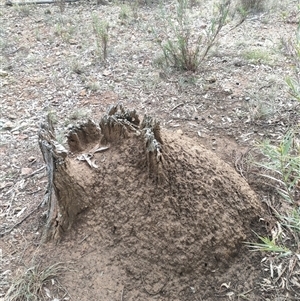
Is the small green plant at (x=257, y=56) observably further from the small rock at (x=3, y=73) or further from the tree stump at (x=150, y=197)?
the small rock at (x=3, y=73)

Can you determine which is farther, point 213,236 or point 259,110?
point 259,110

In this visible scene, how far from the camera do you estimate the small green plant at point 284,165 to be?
5.65ft

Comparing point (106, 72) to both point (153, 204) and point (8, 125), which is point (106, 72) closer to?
point (8, 125)

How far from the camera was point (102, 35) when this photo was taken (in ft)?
13.4

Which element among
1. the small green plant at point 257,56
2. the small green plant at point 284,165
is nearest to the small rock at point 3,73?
the small green plant at point 257,56

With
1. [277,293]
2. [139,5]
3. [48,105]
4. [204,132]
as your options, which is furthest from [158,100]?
[139,5]

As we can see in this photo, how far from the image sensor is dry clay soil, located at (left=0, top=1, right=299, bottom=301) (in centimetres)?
196

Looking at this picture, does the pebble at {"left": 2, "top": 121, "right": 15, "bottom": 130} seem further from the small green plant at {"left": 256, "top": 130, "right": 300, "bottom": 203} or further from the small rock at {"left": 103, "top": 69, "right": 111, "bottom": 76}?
the small green plant at {"left": 256, "top": 130, "right": 300, "bottom": 203}

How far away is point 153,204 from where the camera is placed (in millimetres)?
2014

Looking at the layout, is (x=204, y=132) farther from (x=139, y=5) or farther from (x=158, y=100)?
(x=139, y=5)

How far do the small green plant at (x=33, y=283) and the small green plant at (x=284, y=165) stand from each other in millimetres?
1148

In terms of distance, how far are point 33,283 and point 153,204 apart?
2.30ft

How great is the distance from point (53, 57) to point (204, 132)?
206 centimetres

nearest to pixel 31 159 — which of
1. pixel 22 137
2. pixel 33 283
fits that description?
pixel 22 137
